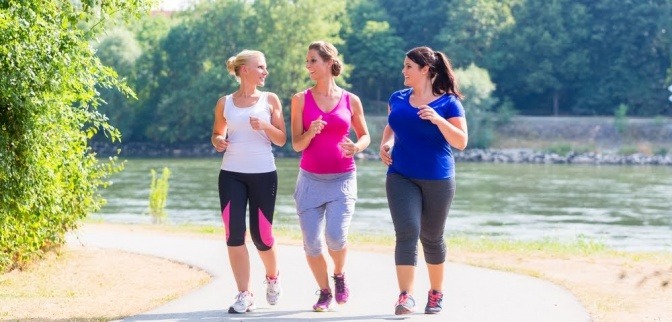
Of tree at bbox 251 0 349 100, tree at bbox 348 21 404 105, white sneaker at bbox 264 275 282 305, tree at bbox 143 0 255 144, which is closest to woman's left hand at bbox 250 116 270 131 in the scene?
white sneaker at bbox 264 275 282 305

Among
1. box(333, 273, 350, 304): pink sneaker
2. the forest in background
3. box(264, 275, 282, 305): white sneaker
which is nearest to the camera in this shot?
box(333, 273, 350, 304): pink sneaker

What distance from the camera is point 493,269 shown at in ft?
37.1

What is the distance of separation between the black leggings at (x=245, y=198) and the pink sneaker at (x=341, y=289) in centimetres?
58

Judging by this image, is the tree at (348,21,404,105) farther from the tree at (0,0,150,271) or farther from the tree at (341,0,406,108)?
the tree at (0,0,150,271)

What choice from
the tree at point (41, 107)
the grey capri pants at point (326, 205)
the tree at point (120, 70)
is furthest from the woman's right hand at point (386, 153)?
the tree at point (120, 70)

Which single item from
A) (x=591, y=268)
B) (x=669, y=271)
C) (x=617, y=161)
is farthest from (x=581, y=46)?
(x=669, y=271)

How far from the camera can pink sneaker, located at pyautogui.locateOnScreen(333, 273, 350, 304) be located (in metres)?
8.26

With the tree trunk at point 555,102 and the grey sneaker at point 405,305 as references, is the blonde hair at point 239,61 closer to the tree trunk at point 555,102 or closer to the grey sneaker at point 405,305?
the grey sneaker at point 405,305

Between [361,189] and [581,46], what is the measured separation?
148ft

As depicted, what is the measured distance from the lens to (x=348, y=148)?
25.6 ft

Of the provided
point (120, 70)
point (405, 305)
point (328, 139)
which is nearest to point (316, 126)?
point (328, 139)

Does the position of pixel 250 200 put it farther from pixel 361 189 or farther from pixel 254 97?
pixel 361 189

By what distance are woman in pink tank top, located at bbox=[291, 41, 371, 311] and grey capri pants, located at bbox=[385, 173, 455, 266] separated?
12.6 inches

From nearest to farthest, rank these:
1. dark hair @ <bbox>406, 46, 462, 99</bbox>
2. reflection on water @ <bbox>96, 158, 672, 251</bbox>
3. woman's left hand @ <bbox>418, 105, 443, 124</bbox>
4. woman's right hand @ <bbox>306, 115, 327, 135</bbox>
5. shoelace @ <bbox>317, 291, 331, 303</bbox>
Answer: woman's left hand @ <bbox>418, 105, 443, 124</bbox> → woman's right hand @ <bbox>306, 115, 327, 135</bbox> → dark hair @ <bbox>406, 46, 462, 99</bbox> → shoelace @ <bbox>317, 291, 331, 303</bbox> → reflection on water @ <bbox>96, 158, 672, 251</bbox>
